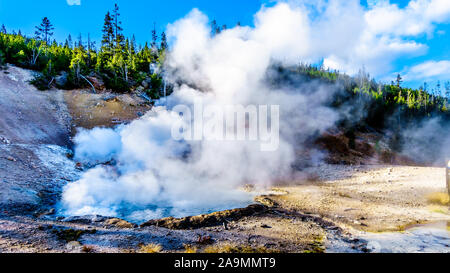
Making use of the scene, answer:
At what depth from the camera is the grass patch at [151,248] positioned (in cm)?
467

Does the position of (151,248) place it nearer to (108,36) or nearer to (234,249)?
(234,249)

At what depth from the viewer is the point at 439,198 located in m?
9.15

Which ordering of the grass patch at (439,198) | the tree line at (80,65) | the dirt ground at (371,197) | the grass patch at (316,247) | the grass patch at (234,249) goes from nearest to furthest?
1. the grass patch at (234,249)
2. the grass patch at (316,247)
3. the dirt ground at (371,197)
4. the grass patch at (439,198)
5. the tree line at (80,65)

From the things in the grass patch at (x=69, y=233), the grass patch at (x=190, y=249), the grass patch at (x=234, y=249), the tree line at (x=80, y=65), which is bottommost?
the grass patch at (x=234, y=249)

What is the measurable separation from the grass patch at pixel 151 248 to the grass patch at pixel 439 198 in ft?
35.5

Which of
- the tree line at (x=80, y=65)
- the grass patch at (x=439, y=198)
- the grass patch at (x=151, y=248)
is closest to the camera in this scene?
the grass patch at (x=151, y=248)

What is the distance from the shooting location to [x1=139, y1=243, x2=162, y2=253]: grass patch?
467cm

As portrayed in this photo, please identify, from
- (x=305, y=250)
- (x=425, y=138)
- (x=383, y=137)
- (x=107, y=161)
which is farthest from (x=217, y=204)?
(x=425, y=138)

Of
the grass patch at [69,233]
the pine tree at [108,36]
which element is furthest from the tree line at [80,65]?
the grass patch at [69,233]

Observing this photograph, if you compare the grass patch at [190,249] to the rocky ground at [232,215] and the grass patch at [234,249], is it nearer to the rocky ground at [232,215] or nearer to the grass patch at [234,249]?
the rocky ground at [232,215]

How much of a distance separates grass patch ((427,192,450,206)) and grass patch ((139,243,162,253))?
1081 cm

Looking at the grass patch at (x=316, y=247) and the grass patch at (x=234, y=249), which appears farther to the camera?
the grass patch at (x=316, y=247)

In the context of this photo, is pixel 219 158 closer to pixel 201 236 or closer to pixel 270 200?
pixel 270 200
